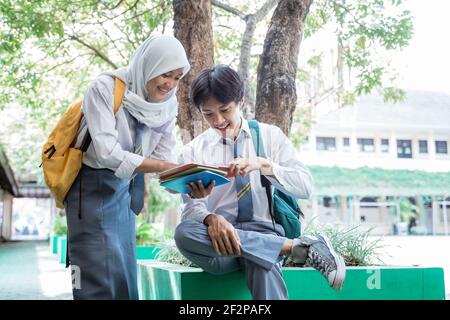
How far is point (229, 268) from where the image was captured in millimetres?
2080

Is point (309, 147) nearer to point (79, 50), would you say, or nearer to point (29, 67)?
point (79, 50)

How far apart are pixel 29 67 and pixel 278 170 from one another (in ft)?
17.9

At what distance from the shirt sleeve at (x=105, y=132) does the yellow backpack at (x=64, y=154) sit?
0.04 meters

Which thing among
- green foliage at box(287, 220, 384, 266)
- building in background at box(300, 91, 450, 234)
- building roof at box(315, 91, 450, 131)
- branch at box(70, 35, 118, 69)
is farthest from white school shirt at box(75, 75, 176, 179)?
building roof at box(315, 91, 450, 131)

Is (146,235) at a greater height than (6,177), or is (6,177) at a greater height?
(6,177)

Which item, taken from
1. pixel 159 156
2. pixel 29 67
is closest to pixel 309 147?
pixel 29 67

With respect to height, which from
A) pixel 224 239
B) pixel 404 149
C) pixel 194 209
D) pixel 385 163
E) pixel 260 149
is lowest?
pixel 224 239

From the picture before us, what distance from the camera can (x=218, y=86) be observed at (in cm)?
208

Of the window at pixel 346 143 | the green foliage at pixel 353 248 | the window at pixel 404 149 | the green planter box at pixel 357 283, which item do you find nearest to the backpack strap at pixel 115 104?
the green planter box at pixel 357 283

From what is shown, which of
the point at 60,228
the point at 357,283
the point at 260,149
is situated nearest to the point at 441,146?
the point at 357,283

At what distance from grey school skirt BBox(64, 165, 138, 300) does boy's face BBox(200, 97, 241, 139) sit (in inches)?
15.3

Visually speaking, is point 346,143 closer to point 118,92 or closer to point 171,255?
point 171,255

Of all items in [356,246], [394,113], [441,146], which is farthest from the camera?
[394,113]

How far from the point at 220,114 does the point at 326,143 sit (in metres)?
10.5
